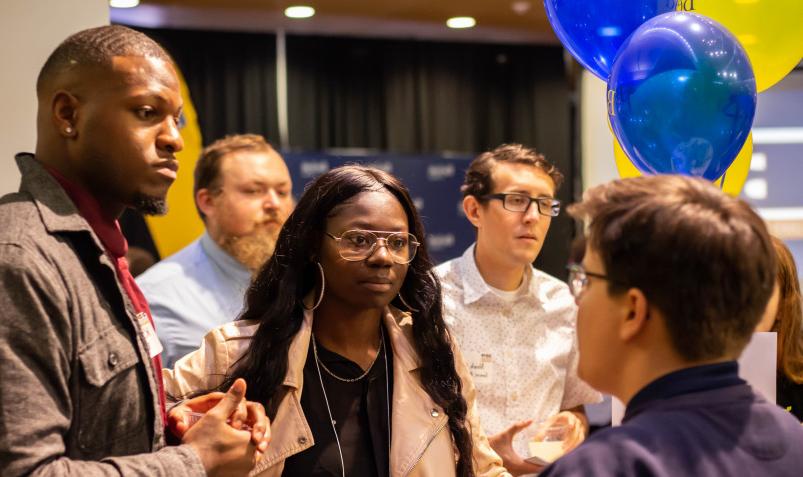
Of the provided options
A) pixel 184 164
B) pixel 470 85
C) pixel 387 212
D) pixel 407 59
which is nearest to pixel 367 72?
pixel 407 59

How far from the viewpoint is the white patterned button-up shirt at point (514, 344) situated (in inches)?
121

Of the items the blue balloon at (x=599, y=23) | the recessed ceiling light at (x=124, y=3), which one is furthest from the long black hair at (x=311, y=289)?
the recessed ceiling light at (x=124, y=3)

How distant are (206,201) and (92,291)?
221 cm

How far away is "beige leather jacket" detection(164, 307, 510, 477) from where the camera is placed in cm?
205

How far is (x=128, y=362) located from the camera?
159cm

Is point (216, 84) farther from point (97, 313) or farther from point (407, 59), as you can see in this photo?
point (97, 313)

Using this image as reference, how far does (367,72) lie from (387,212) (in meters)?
5.57

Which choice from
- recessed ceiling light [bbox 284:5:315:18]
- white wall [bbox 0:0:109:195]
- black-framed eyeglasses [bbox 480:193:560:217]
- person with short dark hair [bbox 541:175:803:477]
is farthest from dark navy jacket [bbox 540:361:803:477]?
recessed ceiling light [bbox 284:5:315:18]

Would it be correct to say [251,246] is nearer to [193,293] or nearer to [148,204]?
[193,293]

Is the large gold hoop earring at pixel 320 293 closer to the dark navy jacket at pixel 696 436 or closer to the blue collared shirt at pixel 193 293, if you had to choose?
the dark navy jacket at pixel 696 436

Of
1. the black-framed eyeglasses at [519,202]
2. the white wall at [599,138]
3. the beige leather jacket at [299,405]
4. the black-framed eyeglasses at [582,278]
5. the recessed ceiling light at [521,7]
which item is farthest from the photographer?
the recessed ceiling light at [521,7]

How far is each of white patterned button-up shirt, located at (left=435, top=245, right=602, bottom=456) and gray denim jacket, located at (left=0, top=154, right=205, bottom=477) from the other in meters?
1.59

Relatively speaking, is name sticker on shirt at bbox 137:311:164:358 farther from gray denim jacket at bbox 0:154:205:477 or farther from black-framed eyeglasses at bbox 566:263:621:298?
black-framed eyeglasses at bbox 566:263:621:298

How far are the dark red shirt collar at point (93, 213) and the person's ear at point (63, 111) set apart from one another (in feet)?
0.25
